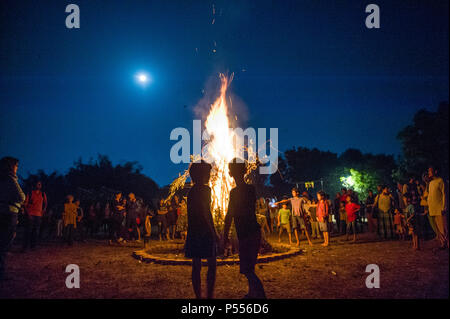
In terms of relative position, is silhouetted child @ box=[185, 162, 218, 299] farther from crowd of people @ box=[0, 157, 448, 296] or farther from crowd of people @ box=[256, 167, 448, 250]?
crowd of people @ box=[256, 167, 448, 250]

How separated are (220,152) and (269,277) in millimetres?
4824

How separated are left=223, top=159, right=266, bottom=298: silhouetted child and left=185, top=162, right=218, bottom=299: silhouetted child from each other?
1.21 ft

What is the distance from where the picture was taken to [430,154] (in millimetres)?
33750

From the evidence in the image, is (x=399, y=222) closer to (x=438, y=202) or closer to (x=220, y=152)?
(x=438, y=202)

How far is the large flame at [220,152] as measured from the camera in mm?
9367

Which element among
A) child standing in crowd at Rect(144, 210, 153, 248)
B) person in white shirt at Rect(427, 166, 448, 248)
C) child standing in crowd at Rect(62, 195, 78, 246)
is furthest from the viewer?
child standing in crowd at Rect(62, 195, 78, 246)

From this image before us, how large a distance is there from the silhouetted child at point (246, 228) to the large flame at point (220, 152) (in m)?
4.45

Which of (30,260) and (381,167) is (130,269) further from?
(381,167)

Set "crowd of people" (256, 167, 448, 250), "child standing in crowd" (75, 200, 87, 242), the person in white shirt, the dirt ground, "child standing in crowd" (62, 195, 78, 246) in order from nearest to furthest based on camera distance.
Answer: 1. the dirt ground
2. the person in white shirt
3. "crowd of people" (256, 167, 448, 250)
4. "child standing in crowd" (62, 195, 78, 246)
5. "child standing in crowd" (75, 200, 87, 242)

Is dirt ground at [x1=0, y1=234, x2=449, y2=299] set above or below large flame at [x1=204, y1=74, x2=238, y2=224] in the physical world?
below

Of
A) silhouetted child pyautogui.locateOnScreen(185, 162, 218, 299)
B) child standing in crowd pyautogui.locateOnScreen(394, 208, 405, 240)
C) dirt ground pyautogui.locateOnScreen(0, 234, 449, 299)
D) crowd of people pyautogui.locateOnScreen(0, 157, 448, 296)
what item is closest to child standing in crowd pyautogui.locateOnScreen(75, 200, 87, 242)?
crowd of people pyautogui.locateOnScreen(0, 157, 448, 296)

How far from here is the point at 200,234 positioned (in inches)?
165

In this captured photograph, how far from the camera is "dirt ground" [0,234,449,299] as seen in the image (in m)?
4.87

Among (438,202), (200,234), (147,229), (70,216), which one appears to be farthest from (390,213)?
(70,216)
